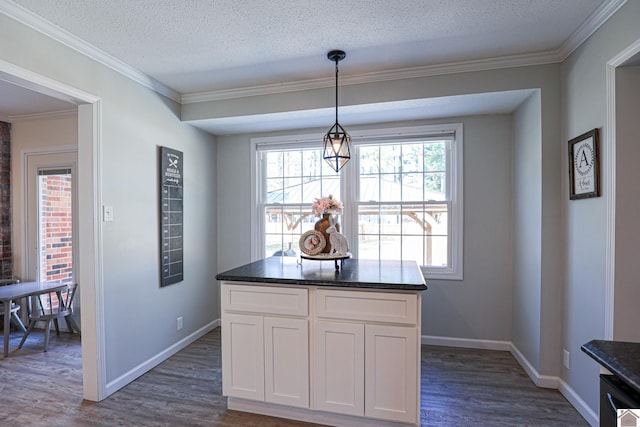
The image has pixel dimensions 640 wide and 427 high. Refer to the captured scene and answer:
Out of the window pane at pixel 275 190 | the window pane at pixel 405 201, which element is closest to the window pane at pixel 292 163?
the window pane at pixel 275 190

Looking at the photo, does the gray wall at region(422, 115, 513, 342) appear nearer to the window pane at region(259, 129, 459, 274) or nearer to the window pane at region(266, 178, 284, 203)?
the window pane at region(259, 129, 459, 274)

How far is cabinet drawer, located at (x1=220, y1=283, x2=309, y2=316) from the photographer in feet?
7.09

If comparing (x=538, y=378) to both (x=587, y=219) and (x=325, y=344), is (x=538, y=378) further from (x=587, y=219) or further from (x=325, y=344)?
(x=325, y=344)

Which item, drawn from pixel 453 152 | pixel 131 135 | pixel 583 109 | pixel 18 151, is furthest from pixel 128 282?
pixel 583 109

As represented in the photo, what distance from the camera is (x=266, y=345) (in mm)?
2223

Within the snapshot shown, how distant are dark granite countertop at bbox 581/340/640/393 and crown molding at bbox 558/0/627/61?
192 cm

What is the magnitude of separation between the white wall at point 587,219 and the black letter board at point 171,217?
134 inches

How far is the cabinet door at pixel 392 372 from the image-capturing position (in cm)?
198

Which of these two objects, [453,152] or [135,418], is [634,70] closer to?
[453,152]

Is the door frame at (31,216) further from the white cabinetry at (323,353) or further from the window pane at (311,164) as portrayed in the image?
the white cabinetry at (323,353)

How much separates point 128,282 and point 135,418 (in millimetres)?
1031

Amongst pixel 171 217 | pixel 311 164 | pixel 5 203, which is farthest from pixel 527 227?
pixel 5 203

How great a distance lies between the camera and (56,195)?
4.13 m

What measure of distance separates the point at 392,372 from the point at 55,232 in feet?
14.3
